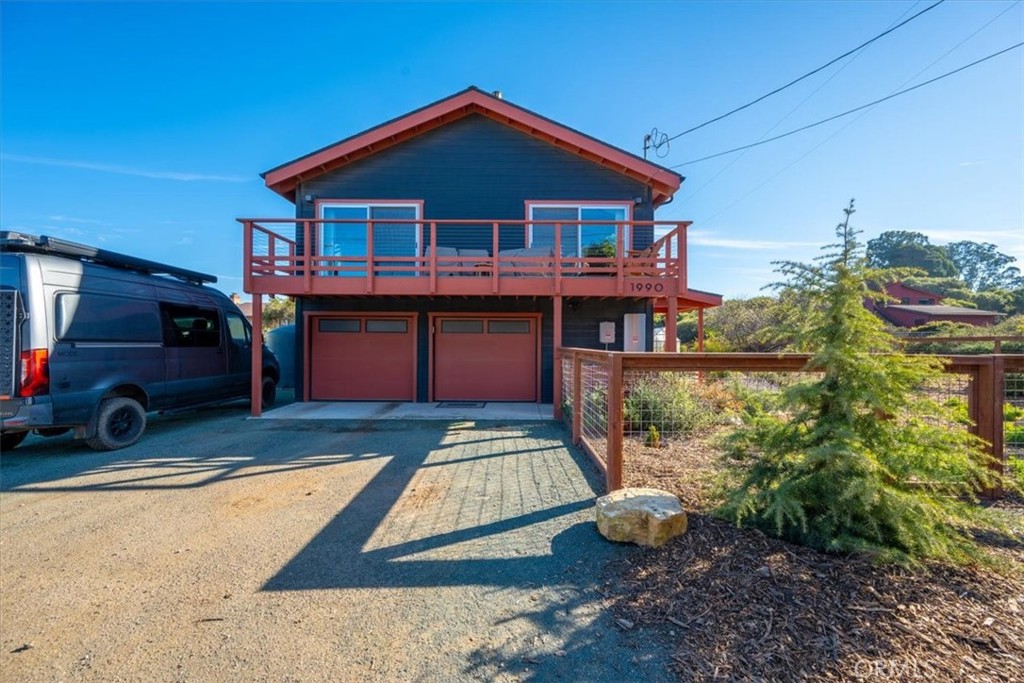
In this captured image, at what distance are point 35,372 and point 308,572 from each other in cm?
462

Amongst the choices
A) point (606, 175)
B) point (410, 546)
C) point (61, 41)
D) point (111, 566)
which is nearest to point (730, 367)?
point (410, 546)

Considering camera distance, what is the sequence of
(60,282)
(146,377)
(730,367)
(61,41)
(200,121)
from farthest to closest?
(200,121) → (61,41) → (146,377) → (60,282) → (730,367)

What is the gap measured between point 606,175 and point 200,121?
10.7 metres

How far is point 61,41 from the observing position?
8594mm

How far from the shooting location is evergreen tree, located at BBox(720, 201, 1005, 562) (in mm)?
2387

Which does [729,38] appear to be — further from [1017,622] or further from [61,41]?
[61,41]

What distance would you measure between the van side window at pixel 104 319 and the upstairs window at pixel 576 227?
6.47 m

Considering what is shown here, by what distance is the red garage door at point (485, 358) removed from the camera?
9133 mm

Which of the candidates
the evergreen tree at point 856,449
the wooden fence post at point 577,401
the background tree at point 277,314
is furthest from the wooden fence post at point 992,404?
the background tree at point 277,314

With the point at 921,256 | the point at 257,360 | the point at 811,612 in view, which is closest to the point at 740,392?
the point at 811,612

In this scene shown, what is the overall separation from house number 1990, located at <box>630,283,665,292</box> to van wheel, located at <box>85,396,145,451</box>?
25.6ft

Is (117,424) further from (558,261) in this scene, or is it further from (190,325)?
(558,261)

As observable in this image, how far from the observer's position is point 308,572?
2.51 metres

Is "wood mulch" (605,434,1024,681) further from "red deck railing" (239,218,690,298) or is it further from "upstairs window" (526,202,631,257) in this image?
"upstairs window" (526,202,631,257)
